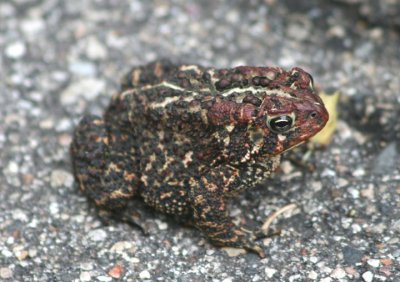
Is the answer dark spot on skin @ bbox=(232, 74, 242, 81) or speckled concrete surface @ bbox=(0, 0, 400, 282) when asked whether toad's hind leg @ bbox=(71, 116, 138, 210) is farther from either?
dark spot on skin @ bbox=(232, 74, 242, 81)

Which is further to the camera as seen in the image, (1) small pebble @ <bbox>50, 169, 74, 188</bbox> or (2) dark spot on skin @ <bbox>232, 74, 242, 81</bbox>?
(1) small pebble @ <bbox>50, 169, 74, 188</bbox>

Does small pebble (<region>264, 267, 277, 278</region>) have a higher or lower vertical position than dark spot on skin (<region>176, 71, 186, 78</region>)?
lower

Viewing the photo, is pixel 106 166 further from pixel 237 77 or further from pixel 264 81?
pixel 264 81

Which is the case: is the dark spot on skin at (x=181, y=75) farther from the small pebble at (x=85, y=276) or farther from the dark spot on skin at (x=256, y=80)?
the small pebble at (x=85, y=276)

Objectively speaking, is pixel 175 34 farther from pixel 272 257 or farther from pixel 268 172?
pixel 272 257

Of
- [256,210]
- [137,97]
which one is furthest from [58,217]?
[256,210]

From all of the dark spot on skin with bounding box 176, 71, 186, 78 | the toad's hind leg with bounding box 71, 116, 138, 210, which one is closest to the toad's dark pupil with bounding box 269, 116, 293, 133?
the dark spot on skin with bounding box 176, 71, 186, 78
